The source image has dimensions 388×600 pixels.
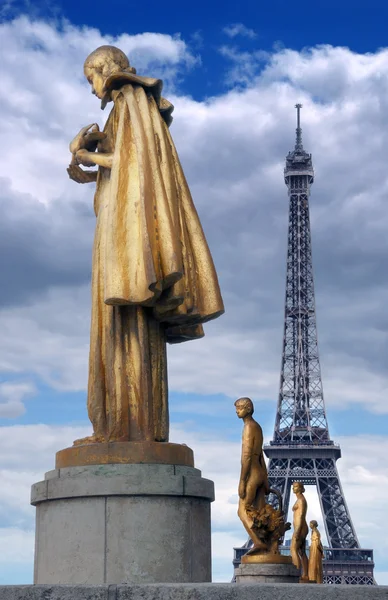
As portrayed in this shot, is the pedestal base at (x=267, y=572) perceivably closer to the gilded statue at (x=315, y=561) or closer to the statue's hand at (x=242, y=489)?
the statue's hand at (x=242, y=489)

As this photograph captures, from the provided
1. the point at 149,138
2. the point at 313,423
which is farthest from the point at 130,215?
the point at 313,423

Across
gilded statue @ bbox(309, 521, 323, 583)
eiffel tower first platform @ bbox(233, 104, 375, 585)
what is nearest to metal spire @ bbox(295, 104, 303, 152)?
eiffel tower first platform @ bbox(233, 104, 375, 585)

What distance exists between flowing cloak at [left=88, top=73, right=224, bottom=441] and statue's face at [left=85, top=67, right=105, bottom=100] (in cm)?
27

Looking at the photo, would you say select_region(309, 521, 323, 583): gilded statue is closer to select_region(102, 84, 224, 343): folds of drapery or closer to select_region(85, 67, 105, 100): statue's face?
select_region(102, 84, 224, 343): folds of drapery

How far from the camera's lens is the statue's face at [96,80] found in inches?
394

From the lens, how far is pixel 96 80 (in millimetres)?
10039

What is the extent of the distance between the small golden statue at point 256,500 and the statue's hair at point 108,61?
144 inches

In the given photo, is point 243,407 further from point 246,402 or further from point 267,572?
point 267,572

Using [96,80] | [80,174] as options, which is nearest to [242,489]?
[80,174]

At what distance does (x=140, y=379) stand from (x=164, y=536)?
4.79ft

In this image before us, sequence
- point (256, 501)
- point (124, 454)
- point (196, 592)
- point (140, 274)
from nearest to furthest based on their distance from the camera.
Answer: point (196, 592), point (124, 454), point (140, 274), point (256, 501)

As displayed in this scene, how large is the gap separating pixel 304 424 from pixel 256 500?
249ft

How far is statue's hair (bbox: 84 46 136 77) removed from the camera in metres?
9.96

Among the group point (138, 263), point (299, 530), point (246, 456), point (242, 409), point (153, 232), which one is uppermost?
point (153, 232)
